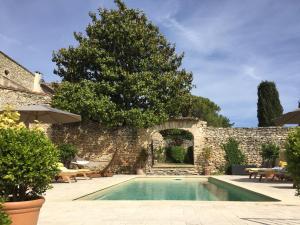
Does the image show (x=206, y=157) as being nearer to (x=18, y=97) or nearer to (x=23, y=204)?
(x=18, y=97)

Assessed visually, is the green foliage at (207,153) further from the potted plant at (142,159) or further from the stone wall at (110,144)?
the stone wall at (110,144)

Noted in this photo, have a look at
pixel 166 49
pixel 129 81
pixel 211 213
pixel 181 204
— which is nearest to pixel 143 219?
pixel 211 213

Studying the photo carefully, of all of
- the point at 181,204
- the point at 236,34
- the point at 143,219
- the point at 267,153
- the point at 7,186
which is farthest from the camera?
the point at 267,153

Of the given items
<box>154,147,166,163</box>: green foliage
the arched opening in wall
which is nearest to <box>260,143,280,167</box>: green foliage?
the arched opening in wall

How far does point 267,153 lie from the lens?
17.2 m

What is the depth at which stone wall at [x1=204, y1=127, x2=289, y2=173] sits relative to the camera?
59.0 feet

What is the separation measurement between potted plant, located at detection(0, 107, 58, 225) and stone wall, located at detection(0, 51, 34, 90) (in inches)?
788

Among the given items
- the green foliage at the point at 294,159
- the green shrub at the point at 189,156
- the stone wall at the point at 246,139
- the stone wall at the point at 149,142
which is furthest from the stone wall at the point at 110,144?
the green foliage at the point at 294,159

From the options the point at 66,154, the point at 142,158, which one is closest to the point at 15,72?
the point at 66,154

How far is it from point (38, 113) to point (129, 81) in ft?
20.3

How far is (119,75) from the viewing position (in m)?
18.0

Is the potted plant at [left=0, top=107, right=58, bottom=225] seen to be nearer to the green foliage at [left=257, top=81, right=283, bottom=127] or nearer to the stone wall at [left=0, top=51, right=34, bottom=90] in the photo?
the stone wall at [left=0, top=51, right=34, bottom=90]

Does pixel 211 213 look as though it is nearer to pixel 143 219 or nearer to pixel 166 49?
pixel 143 219

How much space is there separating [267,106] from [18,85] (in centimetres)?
1678
